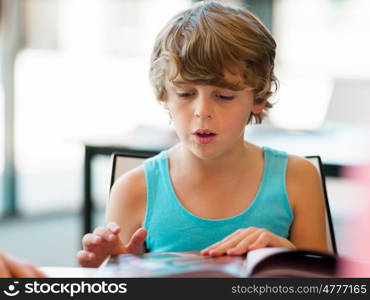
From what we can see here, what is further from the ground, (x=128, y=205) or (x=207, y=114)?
(x=207, y=114)

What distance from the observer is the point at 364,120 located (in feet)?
7.77

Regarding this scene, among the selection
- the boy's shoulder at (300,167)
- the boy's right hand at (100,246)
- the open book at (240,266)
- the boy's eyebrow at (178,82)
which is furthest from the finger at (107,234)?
the boy's shoulder at (300,167)

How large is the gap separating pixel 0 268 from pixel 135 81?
257 cm

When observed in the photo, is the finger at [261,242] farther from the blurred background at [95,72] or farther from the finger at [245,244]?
the blurred background at [95,72]

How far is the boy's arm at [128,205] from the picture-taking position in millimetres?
1016

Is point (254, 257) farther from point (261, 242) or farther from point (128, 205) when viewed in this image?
point (128, 205)

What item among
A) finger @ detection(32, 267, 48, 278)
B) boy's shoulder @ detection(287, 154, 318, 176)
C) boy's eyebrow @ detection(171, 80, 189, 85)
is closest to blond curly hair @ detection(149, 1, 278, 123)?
boy's eyebrow @ detection(171, 80, 189, 85)

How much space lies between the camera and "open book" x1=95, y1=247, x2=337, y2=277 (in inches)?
25.6

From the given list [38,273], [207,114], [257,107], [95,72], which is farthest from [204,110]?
[95,72]

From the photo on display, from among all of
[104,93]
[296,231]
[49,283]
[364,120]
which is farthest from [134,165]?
[104,93]

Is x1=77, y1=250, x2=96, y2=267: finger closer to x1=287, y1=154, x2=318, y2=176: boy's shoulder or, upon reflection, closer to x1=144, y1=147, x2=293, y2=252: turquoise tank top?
x1=144, y1=147, x2=293, y2=252: turquoise tank top

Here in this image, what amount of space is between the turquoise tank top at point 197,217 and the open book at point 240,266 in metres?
Answer: 0.25

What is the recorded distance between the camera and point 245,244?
Answer: 77 centimetres

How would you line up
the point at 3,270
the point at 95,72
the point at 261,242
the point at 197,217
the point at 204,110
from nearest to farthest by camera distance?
the point at 3,270, the point at 261,242, the point at 204,110, the point at 197,217, the point at 95,72
